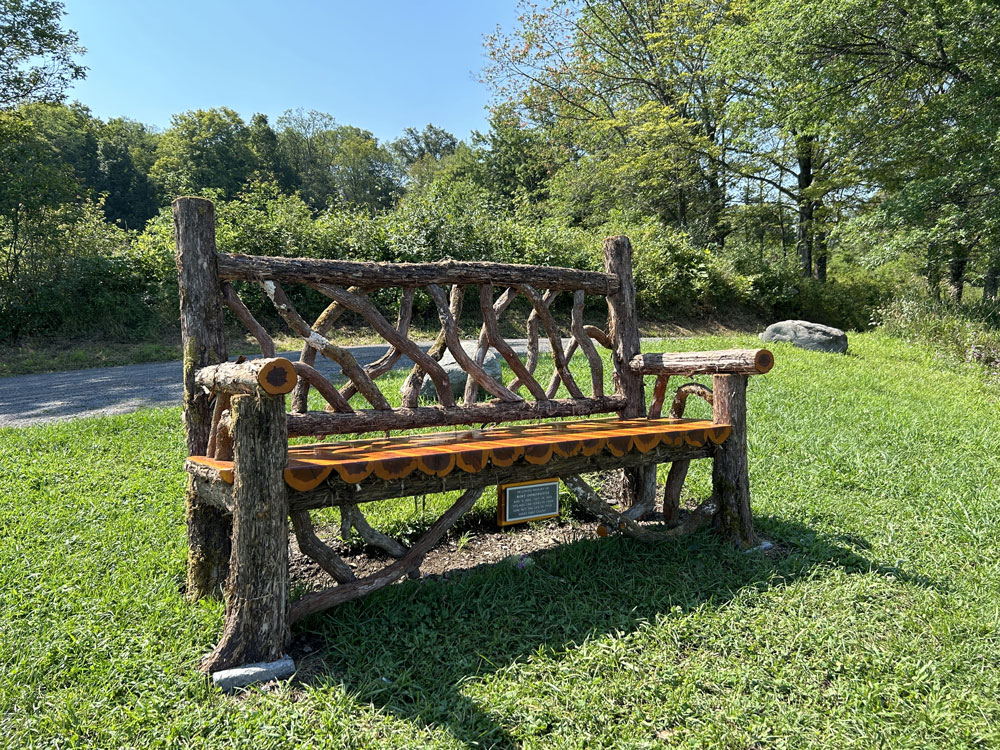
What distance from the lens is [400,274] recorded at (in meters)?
2.88

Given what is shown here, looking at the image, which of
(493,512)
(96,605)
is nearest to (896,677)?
(493,512)

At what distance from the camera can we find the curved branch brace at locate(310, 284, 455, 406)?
2.72 metres

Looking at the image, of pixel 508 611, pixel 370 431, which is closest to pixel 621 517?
pixel 508 611

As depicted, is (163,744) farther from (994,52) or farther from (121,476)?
(994,52)

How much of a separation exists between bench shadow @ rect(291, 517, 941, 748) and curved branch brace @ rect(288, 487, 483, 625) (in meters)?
0.13

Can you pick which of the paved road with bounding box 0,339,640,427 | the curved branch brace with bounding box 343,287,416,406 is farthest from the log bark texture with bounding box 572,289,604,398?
the paved road with bounding box 0,339,640,427

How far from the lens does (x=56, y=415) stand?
6117 millimetres

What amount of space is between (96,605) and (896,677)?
294 cm

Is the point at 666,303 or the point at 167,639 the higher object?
the point at 666,303

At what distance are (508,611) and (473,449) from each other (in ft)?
2.37

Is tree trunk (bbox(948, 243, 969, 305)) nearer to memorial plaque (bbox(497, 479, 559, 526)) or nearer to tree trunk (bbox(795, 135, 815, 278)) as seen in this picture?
tree trunk (bbox(795, 135, 815, 278))

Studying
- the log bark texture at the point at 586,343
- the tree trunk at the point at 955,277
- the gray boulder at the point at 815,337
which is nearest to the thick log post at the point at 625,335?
the log bark texture at the point at 586,343

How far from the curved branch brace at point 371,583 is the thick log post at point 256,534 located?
0.51ft

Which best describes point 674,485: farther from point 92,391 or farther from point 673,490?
point 92,391
